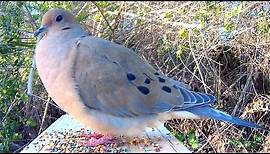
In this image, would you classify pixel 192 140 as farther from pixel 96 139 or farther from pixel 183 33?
pixel 96 139

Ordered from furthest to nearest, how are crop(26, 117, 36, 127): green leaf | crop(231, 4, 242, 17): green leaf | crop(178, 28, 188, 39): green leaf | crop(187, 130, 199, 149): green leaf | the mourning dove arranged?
crop(26, 117, 36, 127): green leaf → crop(178, 28, 188, 39): green leaf → crop(187, 130, 199, 149): green leaf → crop(231, 4, 242, 17): green leaf → the mourning dove

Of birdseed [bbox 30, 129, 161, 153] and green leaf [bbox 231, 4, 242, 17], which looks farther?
green leaf [bbox 231, 4, 242, 17]

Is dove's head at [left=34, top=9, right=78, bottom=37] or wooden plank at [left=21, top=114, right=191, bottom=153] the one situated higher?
dove's head at [left=34, top=9, right=78, bottom=37]

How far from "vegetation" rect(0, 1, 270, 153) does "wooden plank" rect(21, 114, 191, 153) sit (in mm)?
866

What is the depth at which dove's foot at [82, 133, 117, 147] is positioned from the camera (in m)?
1.89

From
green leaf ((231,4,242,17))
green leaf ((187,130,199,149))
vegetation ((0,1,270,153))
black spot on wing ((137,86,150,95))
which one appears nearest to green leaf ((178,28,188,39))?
vegetation ((0,1,270,153))

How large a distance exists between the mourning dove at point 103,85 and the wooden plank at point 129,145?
80mm

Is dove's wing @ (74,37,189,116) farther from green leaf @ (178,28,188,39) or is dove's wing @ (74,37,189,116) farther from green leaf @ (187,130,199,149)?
green leaf @ (178,28,188,39)

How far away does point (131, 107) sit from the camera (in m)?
1.97

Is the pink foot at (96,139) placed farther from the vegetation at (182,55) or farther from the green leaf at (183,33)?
the green leaf at (183,33)

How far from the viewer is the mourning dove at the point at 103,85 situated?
1892mm

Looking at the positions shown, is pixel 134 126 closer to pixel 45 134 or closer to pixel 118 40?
pixel 45 134

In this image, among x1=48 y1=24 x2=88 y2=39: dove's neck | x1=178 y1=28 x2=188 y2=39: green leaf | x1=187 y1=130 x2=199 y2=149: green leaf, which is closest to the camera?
x1=48 y1=24 x2=88 y2=39: dove's neck

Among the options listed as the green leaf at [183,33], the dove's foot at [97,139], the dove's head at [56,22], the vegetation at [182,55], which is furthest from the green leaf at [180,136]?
the dove's head at [56,22]
